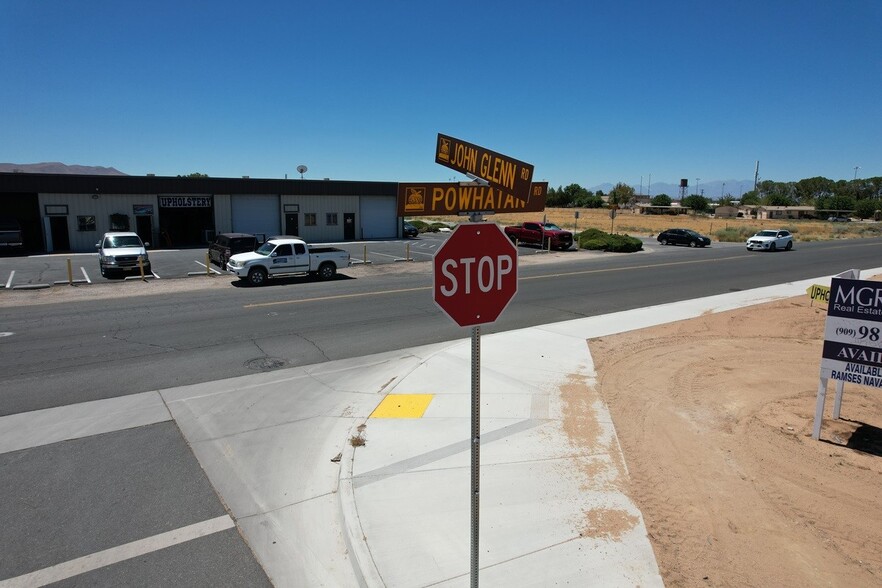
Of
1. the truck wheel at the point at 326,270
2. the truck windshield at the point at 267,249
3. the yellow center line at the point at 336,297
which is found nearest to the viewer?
the yellow center line at the point at 336,297

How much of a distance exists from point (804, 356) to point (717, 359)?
1944mm

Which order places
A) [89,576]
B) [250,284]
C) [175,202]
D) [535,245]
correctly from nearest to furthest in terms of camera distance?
[89,576] → [250,284] → [175,202] → [535,245]

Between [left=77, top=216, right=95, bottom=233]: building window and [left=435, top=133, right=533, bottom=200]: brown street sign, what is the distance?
38026 mm

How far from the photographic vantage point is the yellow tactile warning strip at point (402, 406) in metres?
8.00

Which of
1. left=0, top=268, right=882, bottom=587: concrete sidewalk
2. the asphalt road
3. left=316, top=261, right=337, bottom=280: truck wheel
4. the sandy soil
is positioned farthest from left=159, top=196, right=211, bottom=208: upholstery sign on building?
the sandy soil

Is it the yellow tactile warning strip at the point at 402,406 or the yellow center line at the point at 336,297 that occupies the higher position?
the yellow center line at the point at 336,297

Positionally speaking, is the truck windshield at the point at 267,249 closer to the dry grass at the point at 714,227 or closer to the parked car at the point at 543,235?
the parked car at the point at 543,235

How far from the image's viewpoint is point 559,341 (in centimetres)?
1230

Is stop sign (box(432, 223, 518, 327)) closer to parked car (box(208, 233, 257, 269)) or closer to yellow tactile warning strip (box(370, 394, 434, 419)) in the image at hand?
yellow tactile warning strip (box(370, 394, 434, 419))

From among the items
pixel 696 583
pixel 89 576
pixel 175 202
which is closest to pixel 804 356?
pixel 696 583

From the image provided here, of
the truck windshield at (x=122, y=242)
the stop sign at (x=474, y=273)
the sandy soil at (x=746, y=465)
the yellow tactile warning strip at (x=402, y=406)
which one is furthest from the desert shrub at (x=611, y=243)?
the stop sign at (x=474, y=273)

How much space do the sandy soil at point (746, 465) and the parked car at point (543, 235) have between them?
1032 inches

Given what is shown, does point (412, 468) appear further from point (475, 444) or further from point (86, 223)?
point (86, 223)

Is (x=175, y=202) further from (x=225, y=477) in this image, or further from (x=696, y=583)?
(x=696, y=583)
